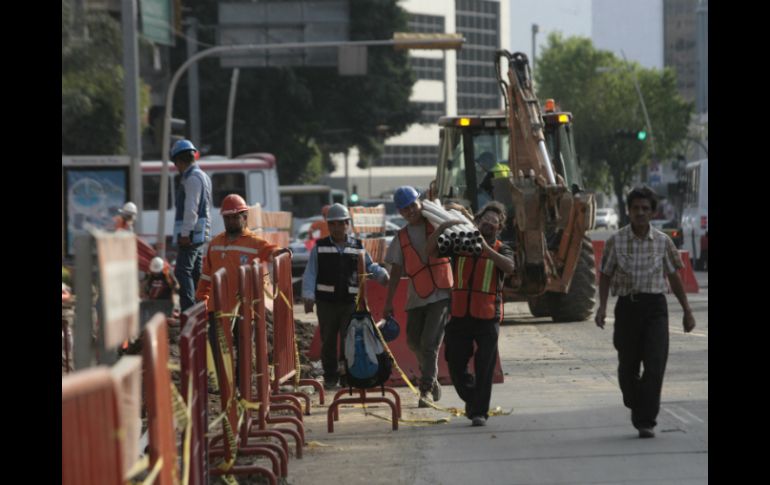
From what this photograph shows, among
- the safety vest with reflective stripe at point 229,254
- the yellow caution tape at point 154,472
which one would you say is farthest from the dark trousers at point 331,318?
the yellow caution tape at point 154,472

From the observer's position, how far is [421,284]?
12266 millimetres

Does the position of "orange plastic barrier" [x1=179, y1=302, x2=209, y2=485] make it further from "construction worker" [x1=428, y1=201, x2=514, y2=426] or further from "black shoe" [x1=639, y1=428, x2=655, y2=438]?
"construction worker" [x1=428, y1=201, x2=514, y2=426]

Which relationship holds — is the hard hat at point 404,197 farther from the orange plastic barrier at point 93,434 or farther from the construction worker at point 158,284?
the construction worker at point 158,284

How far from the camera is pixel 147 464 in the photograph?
199 inches

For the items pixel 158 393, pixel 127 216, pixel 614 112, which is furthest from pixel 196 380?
pixel 614 112

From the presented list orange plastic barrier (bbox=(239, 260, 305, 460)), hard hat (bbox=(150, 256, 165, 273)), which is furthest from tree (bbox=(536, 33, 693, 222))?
orange plastic barrier (bbox=(239, 260, 305, 460))

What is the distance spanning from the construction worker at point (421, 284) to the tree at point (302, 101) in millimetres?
45232

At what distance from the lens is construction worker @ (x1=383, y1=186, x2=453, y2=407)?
12.3 meters

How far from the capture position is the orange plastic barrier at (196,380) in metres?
6.72

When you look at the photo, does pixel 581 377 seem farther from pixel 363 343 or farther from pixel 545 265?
pixel 545 265

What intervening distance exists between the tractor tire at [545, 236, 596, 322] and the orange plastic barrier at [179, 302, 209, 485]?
14.2 m

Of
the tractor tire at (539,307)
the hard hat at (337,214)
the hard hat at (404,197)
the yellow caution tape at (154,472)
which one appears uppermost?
the hard hat at (404,197)

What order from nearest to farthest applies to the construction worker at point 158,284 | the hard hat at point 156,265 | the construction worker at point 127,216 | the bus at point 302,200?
the construction worker at point 127,216 < the hard hat at point 156,265 < the construction worker at point 158,284 < the bus at point 302,200
